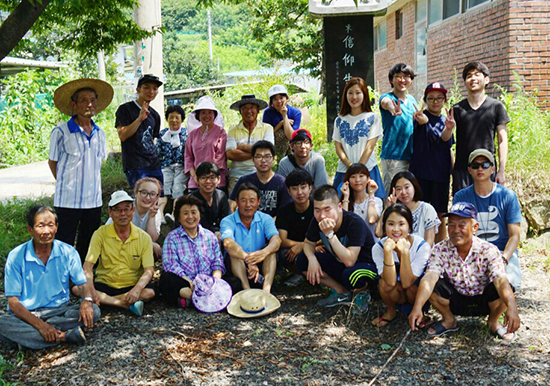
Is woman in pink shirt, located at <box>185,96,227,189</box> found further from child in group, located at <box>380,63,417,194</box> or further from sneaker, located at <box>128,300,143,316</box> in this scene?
child in group, located at <box>380,63,417,194</box>

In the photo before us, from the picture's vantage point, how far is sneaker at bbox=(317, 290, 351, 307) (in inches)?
181

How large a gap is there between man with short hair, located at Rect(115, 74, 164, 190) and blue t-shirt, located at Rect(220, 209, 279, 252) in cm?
114

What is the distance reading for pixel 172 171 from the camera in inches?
249

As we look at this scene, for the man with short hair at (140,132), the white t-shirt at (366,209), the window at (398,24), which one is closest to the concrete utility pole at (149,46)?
→ the man with short hair at (140,132)

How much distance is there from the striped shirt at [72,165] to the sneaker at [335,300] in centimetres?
225

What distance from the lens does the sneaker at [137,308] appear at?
4504mm

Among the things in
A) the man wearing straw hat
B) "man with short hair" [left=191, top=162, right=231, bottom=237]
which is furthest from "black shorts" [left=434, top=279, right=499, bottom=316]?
the man wearing straw hat

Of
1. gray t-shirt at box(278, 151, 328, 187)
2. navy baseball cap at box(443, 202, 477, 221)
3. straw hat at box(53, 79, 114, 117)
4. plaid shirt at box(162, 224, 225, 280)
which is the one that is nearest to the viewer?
navy baseball cap at box(443, 202, 477, 221)

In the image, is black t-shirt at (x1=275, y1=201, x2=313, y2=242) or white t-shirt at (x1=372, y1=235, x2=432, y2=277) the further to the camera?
black t-shirt at (x1=275, y1=201, x2=313, y2=242)

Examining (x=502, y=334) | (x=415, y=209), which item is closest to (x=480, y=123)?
(x=415, y=209)

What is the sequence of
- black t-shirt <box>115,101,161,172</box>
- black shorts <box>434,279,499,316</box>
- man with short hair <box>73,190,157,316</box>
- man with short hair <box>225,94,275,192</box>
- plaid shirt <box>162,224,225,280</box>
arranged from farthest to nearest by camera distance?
man with short hair <box>225,94,275,192</box> → black t-shirt <box>115,101,161,172</box> → plaid shirt <box>162,224,225,280</box> → man with short hair <box>73,190,157,316</box> → black shorts <box>434,279,499,316</box>

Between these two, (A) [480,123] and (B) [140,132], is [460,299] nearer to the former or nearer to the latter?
(A) [480,123]

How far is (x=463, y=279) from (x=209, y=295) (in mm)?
2062

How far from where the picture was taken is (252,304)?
450cm
